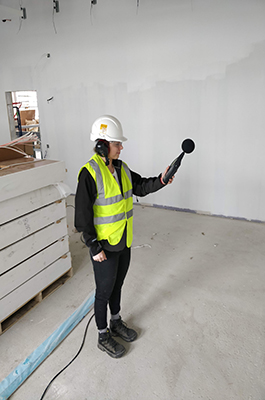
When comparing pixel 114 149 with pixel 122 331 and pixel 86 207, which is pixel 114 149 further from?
pixel 122 331

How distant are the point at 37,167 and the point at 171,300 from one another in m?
1.62

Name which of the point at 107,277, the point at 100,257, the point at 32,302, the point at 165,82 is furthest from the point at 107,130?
the point at 165,82

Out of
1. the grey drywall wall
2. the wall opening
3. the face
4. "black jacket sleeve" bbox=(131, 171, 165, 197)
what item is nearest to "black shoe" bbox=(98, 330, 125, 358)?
"black jacket sleeve" bbox=(131, 171, 165, 197)

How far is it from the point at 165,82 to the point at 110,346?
375cm

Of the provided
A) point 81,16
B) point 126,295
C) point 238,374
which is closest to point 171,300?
point 126,295

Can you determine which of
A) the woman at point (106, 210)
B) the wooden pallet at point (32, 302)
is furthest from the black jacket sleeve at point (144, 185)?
the wooden pallet at point (32, 302)

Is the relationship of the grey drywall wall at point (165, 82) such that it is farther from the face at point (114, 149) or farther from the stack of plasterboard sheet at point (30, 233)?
the face at point (114, 149)

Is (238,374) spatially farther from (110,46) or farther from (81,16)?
(81,16)

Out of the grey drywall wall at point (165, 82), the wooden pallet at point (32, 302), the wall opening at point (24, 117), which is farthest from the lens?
the wall opening at point (24, 117)

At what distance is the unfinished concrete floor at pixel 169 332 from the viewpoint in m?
1.80

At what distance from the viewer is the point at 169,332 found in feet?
7.34

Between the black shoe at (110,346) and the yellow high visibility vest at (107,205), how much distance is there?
0.71 meters

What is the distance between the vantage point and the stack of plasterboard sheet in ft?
7.07

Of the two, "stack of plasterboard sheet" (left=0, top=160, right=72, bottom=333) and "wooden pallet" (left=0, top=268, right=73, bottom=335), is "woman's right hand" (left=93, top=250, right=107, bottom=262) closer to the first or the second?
"stack of plasterboard sheet" (left=0, top=160, right=72, bottom=333)
